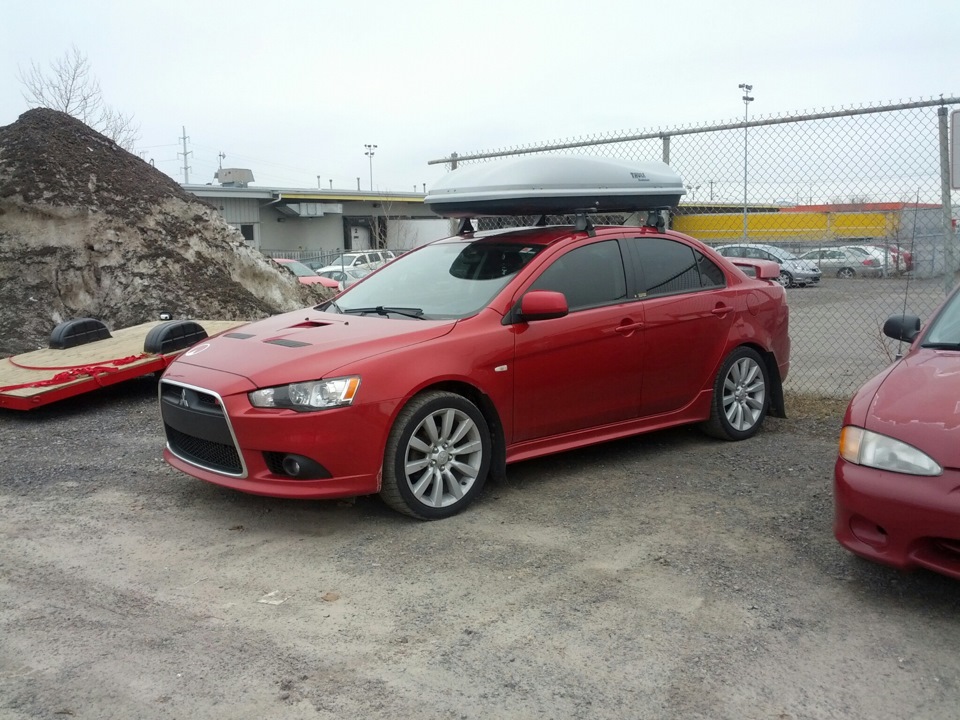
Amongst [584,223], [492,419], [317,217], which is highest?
[317,217]

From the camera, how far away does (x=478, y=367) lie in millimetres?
5395

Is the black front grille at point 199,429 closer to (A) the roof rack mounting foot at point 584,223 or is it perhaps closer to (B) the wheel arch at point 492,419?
(B) the wheel arch at point 492,419

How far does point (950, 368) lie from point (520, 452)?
238 centimetres

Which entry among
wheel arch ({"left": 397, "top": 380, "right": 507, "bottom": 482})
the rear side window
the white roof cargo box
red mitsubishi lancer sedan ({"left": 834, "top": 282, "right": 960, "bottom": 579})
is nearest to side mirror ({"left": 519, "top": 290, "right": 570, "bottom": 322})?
wheel arch ({"left": 397, "top": 380, "right": 507, "bottom": 482})

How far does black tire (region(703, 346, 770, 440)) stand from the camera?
680cm

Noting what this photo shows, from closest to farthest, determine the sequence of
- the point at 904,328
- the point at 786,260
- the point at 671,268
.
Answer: the point at 904,328 < the point at 671,268 < the point at 786,260

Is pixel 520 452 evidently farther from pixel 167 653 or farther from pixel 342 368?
pixel 167 653

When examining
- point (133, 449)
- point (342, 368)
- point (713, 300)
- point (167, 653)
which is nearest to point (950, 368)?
point (713, 300)

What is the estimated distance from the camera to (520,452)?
18.7ft

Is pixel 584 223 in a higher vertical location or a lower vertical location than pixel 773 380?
higher

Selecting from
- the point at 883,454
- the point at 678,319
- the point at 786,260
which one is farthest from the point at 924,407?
the point at 786,260

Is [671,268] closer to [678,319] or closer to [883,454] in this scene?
[678,319]

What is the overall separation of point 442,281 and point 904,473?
10.3 feet

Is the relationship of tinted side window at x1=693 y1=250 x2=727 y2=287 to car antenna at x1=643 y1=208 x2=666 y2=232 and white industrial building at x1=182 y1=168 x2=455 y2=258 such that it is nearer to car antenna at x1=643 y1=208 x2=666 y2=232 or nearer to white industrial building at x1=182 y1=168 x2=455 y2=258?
car antenna at x1=643 y1=208 x2=666 y2=232
